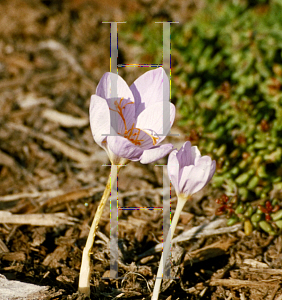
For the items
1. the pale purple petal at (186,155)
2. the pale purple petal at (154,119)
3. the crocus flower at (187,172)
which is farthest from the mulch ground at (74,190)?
the pale purple petal at (154,119)

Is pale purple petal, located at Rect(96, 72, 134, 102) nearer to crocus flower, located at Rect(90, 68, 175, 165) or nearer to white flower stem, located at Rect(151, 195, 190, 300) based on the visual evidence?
crocus flower, located at Rect(90, 68, 175, 165)

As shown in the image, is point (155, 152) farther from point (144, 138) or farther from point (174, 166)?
point (144, 138)

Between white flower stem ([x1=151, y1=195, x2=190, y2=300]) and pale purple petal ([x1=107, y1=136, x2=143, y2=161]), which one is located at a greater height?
pale purple petal ([x1=107, y1=136, x2=143, y2=161])

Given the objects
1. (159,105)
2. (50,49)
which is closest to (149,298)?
(159,105)

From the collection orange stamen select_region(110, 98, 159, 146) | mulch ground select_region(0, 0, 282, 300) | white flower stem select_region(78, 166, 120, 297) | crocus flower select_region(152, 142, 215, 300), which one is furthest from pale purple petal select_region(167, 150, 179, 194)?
mulch ground select_region(0, 0, 282, 300)

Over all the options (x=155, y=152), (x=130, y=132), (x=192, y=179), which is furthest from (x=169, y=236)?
(x=130, y=132)

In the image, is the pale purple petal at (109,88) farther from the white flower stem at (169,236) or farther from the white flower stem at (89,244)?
the white flower stem at (169,236)
